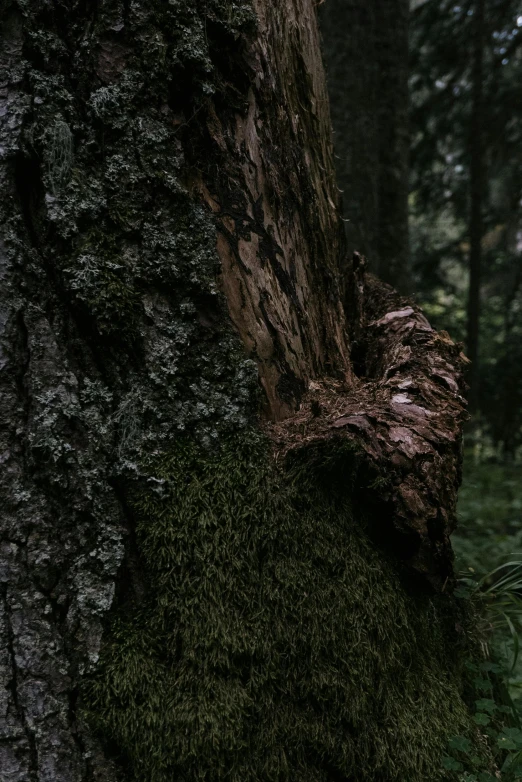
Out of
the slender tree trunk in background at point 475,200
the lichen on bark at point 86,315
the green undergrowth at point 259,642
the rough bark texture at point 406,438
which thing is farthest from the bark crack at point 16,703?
the slender tree trunk in background at point 475,200

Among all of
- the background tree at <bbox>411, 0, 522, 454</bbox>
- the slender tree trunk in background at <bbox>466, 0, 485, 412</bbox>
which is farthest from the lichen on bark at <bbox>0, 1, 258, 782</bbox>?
the background tree at <bbox>411, 0, 522, 454</bbox>

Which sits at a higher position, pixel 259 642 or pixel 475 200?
pixel 475 200

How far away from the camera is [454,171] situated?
31.6 ft

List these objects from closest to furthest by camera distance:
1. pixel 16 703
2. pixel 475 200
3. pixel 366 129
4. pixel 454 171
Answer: pixel 16 703
pixel 366 129
pixel 475 200
pixel 454 171

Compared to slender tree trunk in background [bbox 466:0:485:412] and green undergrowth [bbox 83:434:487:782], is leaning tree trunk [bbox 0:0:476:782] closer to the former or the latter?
green undergrowth [bbox 83:434:487:782]

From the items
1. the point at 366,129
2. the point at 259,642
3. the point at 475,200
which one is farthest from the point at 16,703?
the point at 475,200

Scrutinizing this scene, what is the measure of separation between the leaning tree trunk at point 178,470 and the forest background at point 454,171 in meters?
3.39

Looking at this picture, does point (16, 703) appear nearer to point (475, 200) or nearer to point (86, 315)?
point (86, 315)

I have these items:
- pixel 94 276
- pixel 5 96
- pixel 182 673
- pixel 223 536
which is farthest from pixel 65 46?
pixel 182 673

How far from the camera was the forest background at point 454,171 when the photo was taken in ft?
15.3

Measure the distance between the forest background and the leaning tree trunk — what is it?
3392 mm

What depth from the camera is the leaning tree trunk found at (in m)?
1.20

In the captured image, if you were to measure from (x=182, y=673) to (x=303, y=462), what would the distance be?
0.53 metres

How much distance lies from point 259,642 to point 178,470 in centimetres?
42
